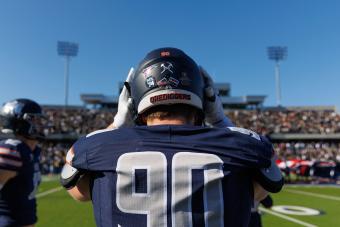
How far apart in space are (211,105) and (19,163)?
233cm

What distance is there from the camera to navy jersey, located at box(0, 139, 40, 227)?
10.4 feet

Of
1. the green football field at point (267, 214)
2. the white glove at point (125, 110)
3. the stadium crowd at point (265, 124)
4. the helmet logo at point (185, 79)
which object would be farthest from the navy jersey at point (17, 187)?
the stadium crowd at point (265, 124)

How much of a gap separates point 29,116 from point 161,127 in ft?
9.81

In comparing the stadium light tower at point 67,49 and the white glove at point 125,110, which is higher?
the stadium light tower at point 67,49

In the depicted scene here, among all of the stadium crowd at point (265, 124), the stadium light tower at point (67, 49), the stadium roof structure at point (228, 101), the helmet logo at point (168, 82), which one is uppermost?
the stadium light tower at point (67, 49)

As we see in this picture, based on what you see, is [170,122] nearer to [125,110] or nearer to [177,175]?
[177,175]

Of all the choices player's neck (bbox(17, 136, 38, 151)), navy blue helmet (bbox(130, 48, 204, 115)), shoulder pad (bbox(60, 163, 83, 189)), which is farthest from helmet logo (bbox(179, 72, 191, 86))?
player's neck (bbox(17, 136, 38, 151))

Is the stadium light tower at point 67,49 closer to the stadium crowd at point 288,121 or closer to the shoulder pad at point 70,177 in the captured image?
the stadium crowd at point 288,121

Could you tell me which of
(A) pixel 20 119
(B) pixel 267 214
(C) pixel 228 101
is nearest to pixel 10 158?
(A) pixel 20 119

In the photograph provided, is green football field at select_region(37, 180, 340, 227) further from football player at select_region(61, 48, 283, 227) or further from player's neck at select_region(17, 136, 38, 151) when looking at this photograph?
football player at select_region(61, 48, 283, 227)

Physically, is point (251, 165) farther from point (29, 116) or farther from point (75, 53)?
point (75, 53)

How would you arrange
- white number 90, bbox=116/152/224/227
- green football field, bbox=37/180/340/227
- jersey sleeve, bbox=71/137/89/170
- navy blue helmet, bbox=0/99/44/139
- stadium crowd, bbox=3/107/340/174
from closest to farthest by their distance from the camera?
white number 90, bbox=116/152/224/227, jersey sleeve, bbox=71/137/89/170, navy blue helmet, bbox=0/99/44/139, green football field, bbox=37/180/340/227, stadium crowd, bbox=3/107/340/174

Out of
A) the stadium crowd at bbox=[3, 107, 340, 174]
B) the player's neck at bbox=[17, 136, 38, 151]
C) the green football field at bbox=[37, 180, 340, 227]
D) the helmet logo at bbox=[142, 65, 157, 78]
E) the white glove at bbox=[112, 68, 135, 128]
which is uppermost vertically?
the stadium crowd at bbox=[3, 107, 340, 174]

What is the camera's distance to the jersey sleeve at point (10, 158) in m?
3.09
